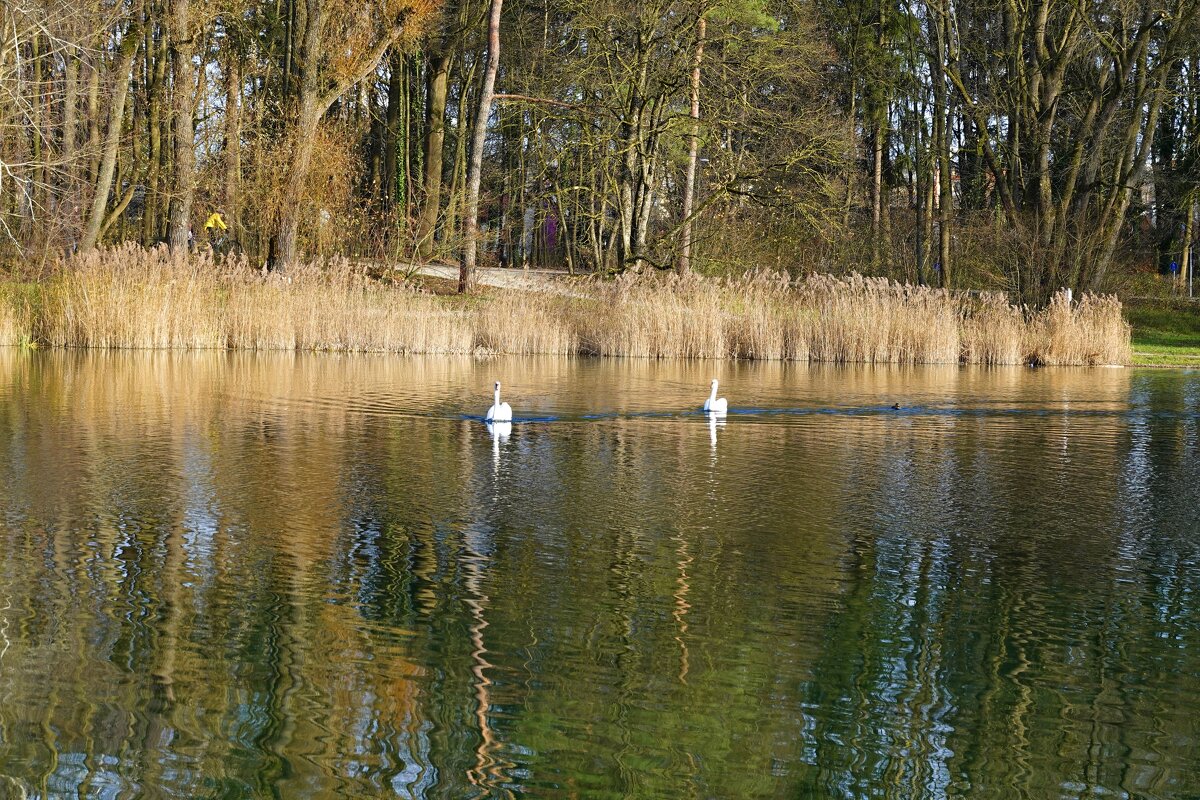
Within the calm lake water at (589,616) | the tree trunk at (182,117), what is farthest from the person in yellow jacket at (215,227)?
the calm lake water at (589,616)

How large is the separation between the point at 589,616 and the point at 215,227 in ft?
85.8

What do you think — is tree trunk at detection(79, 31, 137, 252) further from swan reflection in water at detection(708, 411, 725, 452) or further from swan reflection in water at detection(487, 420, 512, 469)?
swan reflection in water at detection(487, 420, 512, 469)

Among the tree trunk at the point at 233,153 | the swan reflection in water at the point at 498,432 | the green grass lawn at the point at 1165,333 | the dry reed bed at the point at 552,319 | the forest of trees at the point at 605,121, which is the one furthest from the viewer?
the tree trunk at the point at 233,153

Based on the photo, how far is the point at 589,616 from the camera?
4.61 m

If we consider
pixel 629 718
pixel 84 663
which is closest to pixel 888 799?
pixel 629 718

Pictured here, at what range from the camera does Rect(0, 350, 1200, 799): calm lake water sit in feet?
10.8

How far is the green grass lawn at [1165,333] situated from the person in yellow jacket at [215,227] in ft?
55.8

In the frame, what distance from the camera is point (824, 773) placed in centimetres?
324

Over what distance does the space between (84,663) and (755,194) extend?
974 inches

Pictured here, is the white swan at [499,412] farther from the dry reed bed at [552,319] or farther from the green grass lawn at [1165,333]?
the green grass lawn at [1165,333]

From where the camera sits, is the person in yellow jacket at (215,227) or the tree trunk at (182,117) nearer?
the tree trunk at (182,117)

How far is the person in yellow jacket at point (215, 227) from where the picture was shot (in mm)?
27000

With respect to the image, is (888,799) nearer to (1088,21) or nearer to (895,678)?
(895,678)

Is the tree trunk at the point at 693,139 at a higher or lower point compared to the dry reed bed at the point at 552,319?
higher
